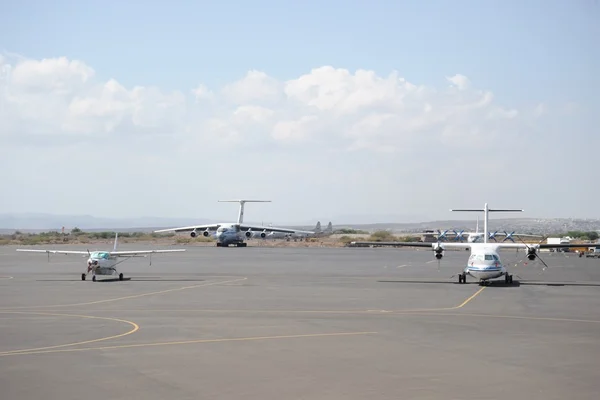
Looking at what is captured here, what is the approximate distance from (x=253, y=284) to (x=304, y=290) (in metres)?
4.88

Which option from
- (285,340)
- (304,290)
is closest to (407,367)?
(285,340)

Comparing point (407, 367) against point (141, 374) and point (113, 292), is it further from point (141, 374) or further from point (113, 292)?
point (113, 292)

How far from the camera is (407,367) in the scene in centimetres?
1758

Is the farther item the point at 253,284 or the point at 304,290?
the point at 253,284

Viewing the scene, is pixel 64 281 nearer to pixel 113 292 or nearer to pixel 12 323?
pixel 113 292

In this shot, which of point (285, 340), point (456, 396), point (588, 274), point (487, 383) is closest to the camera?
point (456, 396)

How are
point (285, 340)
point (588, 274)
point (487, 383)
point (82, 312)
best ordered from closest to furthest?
point (487, 383), point (285, 340), point (82, 312), point (588, 274)

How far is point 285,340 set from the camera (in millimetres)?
21734

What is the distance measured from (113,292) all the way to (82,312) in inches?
362

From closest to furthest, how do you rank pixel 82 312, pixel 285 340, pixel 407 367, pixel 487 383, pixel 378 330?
pixel 487 383 < pixel 407 367 < pixel 285 340 < pixel 378 330 < pixel 82 312

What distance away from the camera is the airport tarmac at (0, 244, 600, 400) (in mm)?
15477

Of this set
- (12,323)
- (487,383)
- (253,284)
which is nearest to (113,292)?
(253,284)

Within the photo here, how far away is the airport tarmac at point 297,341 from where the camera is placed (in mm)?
15477

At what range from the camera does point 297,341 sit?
70.6ft
